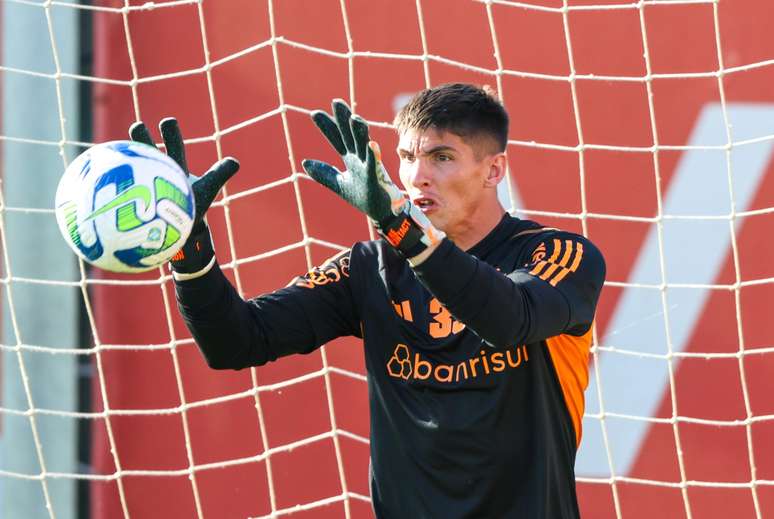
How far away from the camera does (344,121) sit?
226cm

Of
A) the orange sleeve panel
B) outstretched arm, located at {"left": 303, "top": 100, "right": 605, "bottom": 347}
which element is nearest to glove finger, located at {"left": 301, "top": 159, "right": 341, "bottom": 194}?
outstretched arm, located at {"left": 303, "top": 100, "right": 605, "bottom": 347}

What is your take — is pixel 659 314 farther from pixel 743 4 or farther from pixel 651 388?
pixel 743 4

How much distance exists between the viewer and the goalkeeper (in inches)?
89.6

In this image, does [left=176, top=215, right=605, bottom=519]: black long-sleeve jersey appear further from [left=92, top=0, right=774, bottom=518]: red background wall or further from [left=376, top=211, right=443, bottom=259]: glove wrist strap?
[left=92, top=0, right=774, bottom=518]: red background wall

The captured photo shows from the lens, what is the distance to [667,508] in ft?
13.9

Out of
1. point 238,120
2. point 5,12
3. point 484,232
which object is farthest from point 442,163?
point 238,120

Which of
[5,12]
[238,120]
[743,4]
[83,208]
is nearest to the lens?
[83,208]

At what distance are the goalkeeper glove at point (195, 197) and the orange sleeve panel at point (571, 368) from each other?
74 centimetres

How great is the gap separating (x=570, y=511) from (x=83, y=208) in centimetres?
116

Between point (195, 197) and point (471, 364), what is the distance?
0.66 meters

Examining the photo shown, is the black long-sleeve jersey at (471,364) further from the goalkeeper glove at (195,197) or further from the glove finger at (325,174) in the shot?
the glove finger at (325,174)

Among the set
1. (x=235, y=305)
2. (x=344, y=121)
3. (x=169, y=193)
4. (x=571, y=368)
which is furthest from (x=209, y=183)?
(x=571, y=368)

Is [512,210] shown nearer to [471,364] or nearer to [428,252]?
[471,364]

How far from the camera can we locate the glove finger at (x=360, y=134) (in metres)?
2.21
